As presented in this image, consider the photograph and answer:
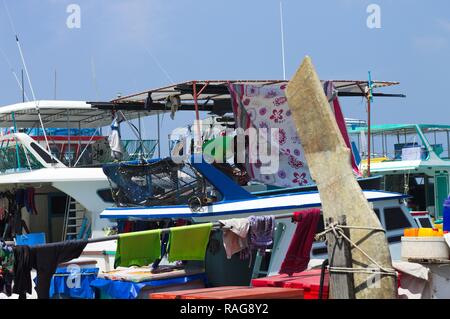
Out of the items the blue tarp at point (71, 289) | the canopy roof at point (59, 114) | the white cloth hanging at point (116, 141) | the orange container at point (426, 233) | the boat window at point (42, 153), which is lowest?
the blue tarp at point (71, 289)

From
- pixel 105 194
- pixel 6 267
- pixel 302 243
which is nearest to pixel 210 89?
pixel 302 243

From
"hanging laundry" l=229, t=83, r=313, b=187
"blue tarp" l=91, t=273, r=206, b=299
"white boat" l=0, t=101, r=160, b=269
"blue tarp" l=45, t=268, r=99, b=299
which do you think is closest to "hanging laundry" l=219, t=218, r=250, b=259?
"blue tarp" l=91, t=273, r=206, b=299

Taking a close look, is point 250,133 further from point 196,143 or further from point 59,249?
point 59,249

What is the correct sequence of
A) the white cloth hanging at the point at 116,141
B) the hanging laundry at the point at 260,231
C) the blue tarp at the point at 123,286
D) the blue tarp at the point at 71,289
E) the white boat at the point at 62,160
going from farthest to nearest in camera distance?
1. the white boat at the point at 62,160
2. the white cloth hanging at the point at 116,141
3. the blue tarp at the point at 71,289
4. the blue tarp at the point at 123,286
5. the hanging laundry at the point at 260,231

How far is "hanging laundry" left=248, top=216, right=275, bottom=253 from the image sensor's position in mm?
9328

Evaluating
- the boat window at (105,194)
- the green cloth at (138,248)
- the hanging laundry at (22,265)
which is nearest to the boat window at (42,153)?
the boat window at (105,194)

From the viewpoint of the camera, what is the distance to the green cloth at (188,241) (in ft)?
28.1

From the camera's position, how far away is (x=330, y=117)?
22.2ft

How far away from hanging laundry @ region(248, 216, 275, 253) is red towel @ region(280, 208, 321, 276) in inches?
15.3

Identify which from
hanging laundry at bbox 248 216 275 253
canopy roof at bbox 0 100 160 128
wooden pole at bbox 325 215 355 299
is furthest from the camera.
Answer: canopy roof at bbox 0 100 160 128

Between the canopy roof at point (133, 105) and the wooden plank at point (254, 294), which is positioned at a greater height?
the canopy roof at point (133, 105)

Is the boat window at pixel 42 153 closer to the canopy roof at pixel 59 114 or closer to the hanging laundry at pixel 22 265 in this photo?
the canopy roof at pixel 59 114

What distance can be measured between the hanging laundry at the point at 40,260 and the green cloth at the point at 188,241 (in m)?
1.26

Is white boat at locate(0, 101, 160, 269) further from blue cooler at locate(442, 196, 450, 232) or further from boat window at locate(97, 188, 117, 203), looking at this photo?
blue cooler at locate(442, 196, 450, 232)
